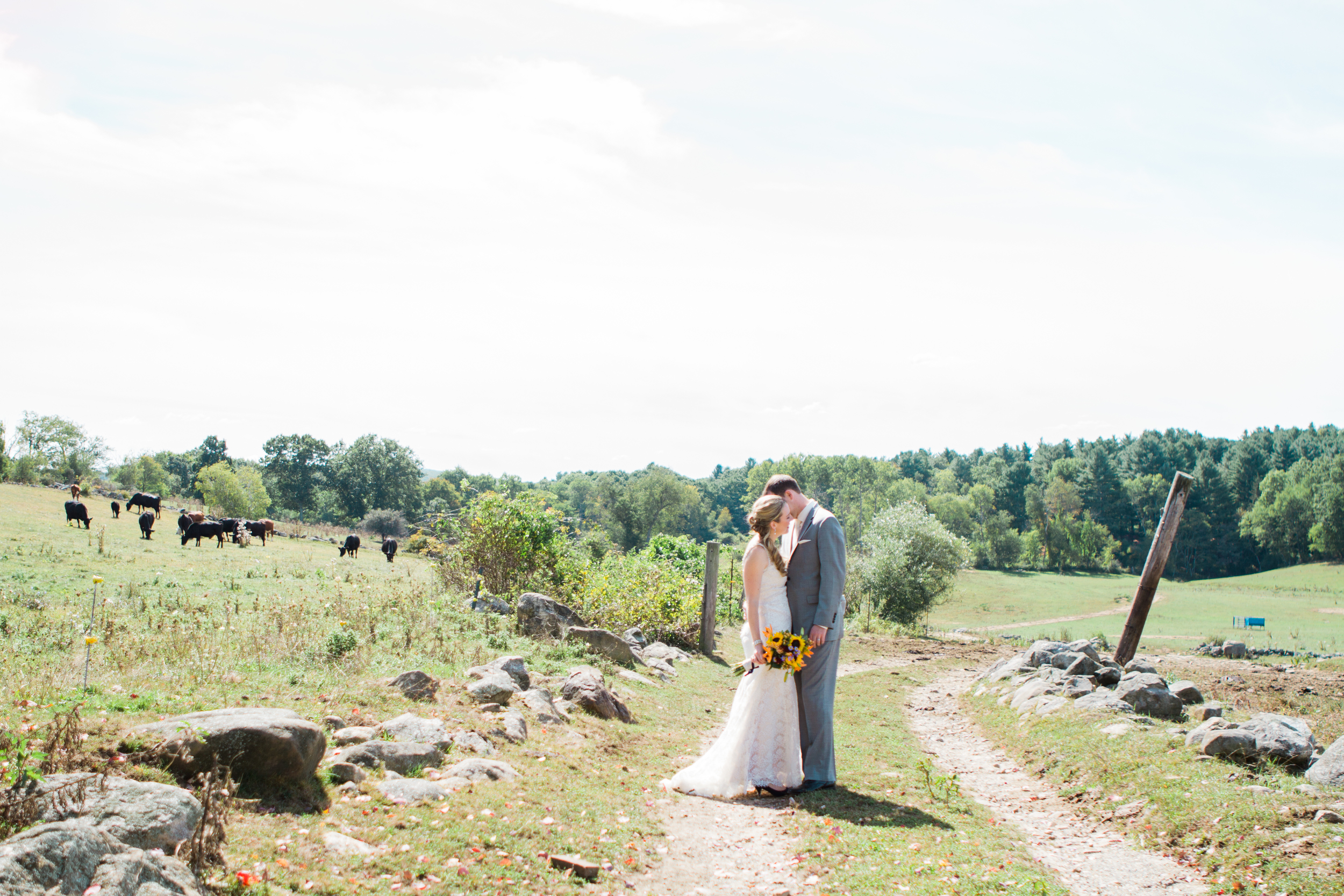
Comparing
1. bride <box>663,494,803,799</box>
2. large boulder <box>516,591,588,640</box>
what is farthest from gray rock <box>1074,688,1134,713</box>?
large boulder <box>516,591,588,640</box>

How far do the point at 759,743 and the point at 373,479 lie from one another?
99221 millimetres

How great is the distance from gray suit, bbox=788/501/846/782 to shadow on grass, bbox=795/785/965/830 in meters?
0.31

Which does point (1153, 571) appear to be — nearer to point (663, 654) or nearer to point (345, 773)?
point (663, 654)

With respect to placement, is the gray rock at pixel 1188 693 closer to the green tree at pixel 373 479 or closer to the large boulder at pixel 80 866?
the large boulder at pixel 80 866

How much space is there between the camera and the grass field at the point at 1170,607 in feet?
108

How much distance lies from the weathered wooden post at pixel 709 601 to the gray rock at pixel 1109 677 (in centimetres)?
859

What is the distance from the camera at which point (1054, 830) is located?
708 centimetres

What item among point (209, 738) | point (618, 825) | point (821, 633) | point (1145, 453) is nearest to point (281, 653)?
point (209, 738)

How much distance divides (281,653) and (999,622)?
4614 cm

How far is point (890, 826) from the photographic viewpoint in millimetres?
6469

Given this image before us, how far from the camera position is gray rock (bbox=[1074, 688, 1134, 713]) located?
10.6 m

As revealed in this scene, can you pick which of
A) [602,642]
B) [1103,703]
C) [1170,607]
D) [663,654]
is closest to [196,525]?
[663,654]

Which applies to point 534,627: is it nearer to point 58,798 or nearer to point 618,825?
point 618,825

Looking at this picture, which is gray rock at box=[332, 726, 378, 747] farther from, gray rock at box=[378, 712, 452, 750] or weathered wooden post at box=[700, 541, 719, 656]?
weathered wooden post at box=[700, 541, 719, 656]
